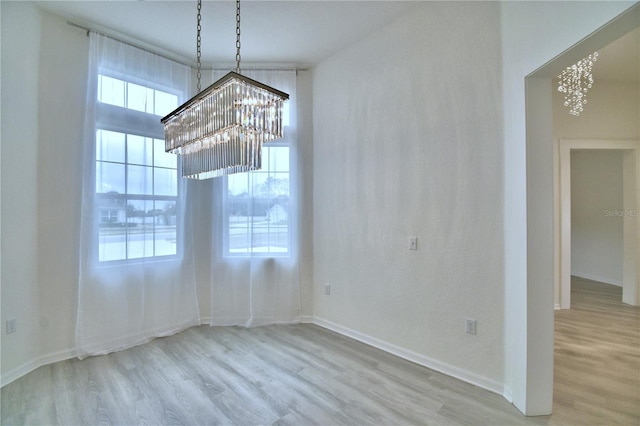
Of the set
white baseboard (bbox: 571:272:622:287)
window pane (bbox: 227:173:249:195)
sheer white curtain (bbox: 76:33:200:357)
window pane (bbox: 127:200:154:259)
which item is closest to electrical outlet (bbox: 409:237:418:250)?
window pane (bbox: 227:173:249:195)

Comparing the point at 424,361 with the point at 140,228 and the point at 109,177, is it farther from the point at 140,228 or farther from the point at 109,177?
the point at 109,177

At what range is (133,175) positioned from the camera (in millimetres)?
2912

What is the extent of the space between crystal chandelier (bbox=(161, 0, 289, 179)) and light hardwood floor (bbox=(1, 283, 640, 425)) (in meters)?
1.67

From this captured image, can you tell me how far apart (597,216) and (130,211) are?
7.92 m

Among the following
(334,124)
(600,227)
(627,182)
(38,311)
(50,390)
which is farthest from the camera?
(600,227)

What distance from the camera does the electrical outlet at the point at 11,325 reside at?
226 centimetres

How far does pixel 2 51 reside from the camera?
2.24 metres

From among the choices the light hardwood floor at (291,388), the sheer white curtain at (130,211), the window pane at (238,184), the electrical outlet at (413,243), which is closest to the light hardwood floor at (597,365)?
the light hardwood floor at (291,388)

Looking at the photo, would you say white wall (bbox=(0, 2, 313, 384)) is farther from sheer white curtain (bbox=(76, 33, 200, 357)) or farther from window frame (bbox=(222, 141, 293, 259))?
window frame (bbox=(222, 141, 293, 259))

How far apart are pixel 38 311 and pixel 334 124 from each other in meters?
3.44

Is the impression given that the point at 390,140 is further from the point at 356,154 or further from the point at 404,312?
the point at 404,312

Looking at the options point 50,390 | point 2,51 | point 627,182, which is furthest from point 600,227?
point 2,51

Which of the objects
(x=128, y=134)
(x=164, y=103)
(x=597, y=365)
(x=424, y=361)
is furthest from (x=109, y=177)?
(x=597, y=365)

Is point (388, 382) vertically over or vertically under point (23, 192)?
under
